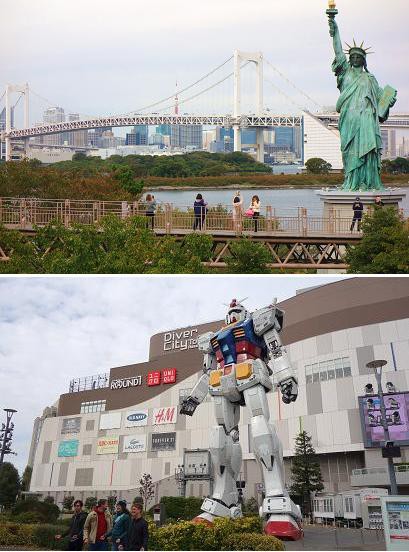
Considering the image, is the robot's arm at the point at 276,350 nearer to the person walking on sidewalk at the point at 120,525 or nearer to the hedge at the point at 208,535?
the hedge at the point at 208,535

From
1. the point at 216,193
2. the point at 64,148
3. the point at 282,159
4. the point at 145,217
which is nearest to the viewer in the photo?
the point at 145,217

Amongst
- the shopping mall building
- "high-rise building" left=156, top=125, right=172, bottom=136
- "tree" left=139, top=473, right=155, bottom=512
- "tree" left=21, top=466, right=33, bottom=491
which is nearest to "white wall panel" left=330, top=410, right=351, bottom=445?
the shopping mall building

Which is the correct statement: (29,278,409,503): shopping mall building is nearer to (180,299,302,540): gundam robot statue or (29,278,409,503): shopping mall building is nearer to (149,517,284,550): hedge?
(180,299,302,540): gundam robot statue

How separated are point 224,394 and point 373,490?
15.0ft

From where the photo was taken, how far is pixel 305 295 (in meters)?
14.6

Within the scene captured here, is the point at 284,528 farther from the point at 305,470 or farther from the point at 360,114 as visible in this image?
the point at 360,114

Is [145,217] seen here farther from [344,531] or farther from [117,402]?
[344,531]

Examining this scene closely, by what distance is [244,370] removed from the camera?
7582 mm

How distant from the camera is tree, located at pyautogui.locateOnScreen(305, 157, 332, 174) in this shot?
34844mm

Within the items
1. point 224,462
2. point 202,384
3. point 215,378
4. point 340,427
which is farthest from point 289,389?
point 340,427

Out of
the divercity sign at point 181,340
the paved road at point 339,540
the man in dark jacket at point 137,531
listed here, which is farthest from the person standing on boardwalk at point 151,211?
the man in dark jacket at point 137,531

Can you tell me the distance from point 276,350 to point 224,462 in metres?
1.27

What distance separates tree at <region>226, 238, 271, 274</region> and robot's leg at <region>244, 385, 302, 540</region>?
470 cm

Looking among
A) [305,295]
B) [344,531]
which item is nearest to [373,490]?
[344,531]
